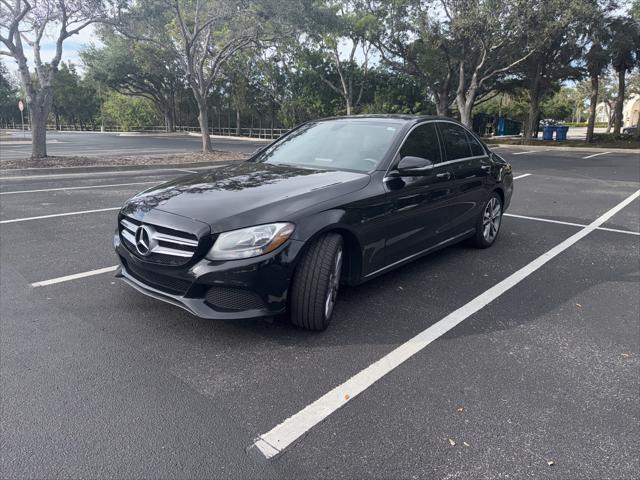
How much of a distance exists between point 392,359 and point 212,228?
4.71 feet

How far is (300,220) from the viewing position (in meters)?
3.24

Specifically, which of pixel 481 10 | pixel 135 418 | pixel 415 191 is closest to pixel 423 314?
pixel 415 191

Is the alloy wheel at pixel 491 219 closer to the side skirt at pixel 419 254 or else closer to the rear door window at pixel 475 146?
the side skirt at pixel 419 254

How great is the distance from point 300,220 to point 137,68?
149ft

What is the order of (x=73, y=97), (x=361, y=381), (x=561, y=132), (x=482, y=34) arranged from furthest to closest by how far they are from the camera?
(x=73, y=97), (x=561, y=132), (x=482, y=34), (x=361, y=381)

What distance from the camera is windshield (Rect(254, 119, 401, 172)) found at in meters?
4.21

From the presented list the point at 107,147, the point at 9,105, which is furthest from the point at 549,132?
the point at 9,105

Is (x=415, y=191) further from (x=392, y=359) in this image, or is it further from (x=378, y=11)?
(x=378, y=11)

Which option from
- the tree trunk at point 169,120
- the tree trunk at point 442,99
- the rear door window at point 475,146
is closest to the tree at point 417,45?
the tree trunk at point 442,99

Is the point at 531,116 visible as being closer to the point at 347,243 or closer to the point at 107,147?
the point at 107,147

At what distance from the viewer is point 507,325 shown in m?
3.74

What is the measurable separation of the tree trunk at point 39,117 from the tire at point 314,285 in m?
13.8

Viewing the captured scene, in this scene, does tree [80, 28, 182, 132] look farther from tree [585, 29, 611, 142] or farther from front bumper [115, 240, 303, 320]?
front bumper [115, 240, 303, 320]

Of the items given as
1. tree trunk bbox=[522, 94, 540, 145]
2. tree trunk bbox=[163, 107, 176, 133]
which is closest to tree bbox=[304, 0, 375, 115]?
tree trunk bbox=[522, 94, 540, 145]
